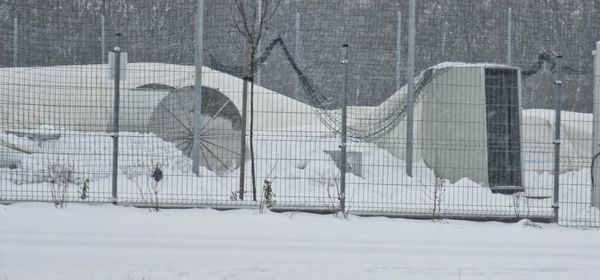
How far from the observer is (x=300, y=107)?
13211mm

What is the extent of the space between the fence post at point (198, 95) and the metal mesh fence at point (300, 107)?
0.11m

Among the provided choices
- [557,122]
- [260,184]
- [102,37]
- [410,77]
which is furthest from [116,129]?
[557,122]

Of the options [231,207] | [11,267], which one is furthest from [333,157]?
[11,267]

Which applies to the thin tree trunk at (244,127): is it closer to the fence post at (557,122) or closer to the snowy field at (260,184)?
the snowy field at (260,184)

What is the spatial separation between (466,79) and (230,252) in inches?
273

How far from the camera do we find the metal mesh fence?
383 inches

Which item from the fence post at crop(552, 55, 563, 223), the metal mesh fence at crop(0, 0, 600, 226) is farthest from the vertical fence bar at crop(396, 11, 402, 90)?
the fence post at crop(552, 55, 563, 223)

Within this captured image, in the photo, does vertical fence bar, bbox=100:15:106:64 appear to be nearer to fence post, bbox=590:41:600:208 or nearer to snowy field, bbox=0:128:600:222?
snowy field, bbox=0:128:600:222

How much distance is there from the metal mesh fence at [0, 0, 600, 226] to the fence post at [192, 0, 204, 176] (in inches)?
4.5

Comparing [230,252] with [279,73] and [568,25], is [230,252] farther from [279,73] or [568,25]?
[568,25]

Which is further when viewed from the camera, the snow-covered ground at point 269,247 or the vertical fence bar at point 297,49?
the vertical fence bar at point 297,49

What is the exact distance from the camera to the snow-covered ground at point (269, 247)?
20.7 feet

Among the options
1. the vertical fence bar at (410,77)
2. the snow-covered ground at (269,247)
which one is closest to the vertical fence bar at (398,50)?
the vertical fence bar at (410,77)

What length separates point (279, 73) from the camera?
14.0m
